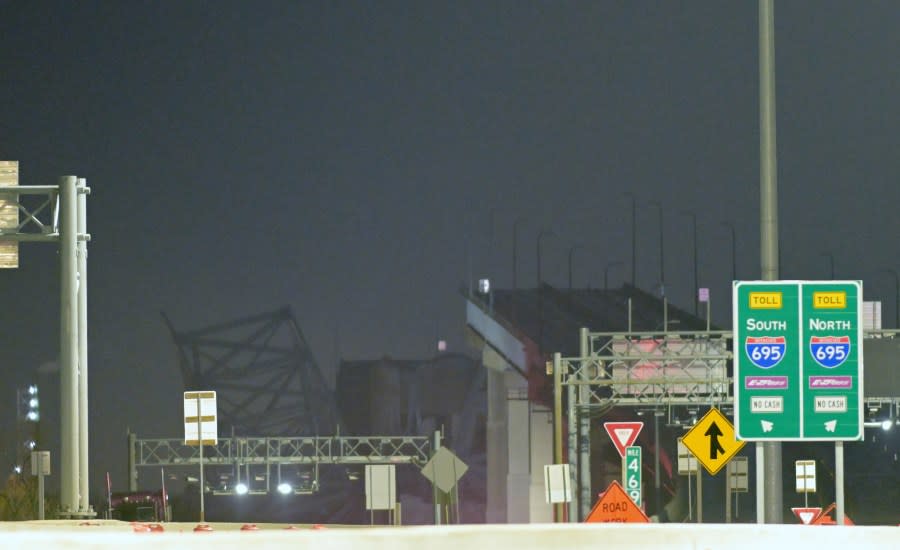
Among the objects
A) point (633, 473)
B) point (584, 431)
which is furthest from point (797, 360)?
point (584, 431)

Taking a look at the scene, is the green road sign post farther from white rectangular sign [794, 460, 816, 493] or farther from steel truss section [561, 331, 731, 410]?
steel truss section [561, 331, 731, 410]

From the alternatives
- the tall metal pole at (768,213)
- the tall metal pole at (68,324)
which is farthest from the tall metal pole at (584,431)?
the tall metal pole at (768,213)

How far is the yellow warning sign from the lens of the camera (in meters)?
25.8

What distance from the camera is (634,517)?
24.8m

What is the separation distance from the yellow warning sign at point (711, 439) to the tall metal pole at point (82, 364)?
10.4 m

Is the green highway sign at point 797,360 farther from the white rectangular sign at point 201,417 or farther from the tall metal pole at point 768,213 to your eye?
the white rectangular sign at point 201,417

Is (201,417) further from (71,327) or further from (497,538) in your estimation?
(497,538)

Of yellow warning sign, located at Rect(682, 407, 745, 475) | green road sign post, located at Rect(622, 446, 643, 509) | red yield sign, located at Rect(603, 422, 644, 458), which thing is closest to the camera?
yellow warning sign, located at Rect(682, 407, 745, 475)

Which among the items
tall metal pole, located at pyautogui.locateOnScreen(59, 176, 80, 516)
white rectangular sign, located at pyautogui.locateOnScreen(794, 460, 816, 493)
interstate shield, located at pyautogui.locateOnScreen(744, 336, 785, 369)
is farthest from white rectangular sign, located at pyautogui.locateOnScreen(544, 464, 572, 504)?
interstate shield, located at pyautogui.locateOnScreen(744, 336, 785, 369)

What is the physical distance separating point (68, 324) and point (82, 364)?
70 centimetres

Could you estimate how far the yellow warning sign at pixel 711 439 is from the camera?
25812 millimetres

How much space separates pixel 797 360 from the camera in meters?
15.5

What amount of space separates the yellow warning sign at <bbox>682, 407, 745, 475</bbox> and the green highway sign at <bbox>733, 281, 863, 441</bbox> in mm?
10193

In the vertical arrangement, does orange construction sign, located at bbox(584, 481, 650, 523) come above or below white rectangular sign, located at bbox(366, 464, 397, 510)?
above
